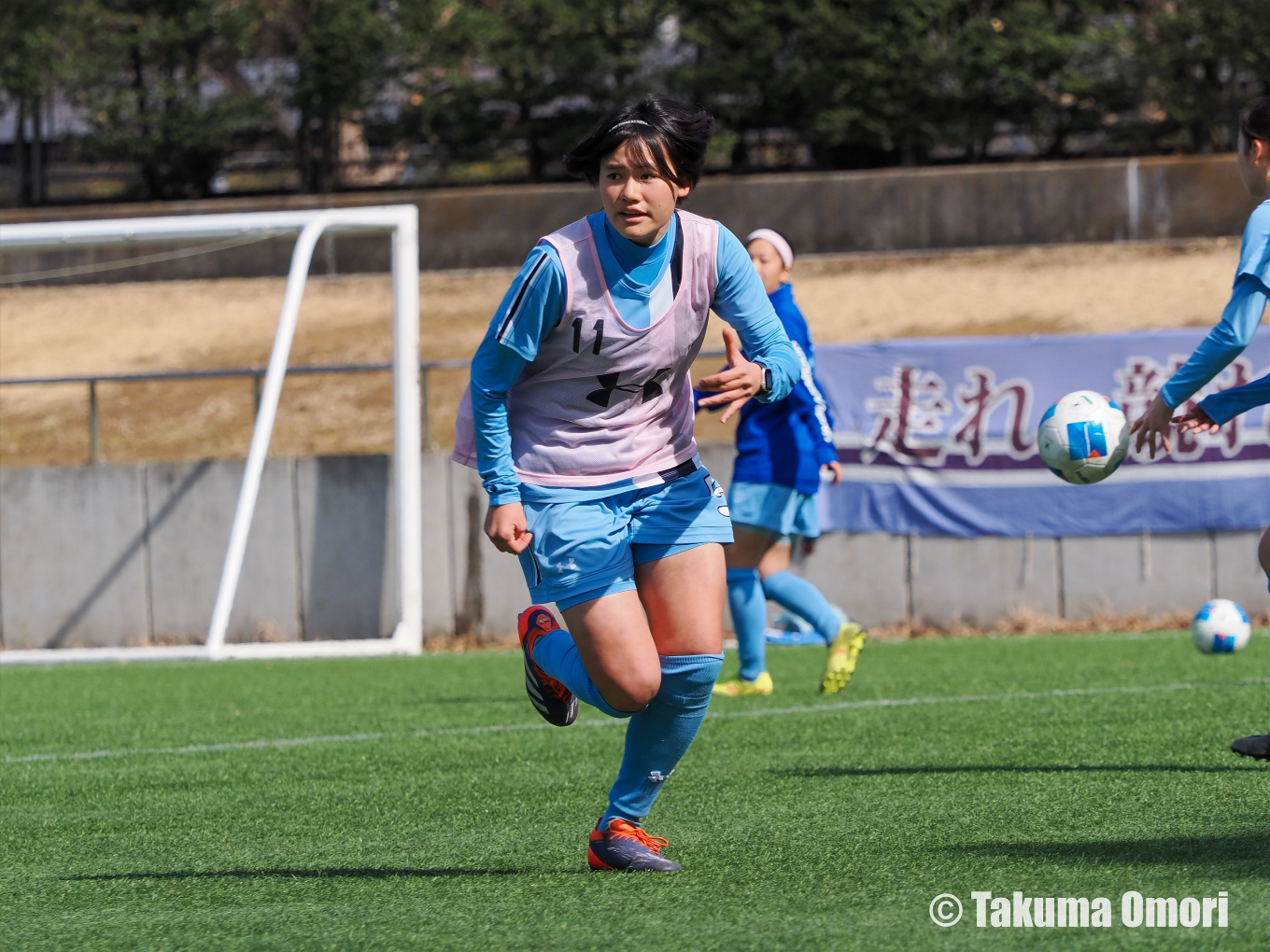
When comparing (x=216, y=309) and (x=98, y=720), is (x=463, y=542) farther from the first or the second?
(x=216, y=309)

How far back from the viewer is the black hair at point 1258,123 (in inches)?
193

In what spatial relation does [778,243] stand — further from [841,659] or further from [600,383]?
[600,383]

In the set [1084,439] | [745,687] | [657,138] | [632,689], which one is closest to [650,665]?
[632,689]

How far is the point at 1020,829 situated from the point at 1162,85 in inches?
771

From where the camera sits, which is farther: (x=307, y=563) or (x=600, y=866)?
(x=307, y=563)

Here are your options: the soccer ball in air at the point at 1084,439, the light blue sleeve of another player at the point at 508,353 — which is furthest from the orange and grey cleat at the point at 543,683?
the soccer ball in air at the point at 1084,439

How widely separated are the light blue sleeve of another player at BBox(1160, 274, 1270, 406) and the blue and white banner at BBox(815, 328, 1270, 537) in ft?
22.2

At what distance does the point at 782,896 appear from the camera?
3518 millimetres

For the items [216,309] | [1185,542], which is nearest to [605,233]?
[1185,542]

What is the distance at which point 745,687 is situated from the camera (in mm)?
7828

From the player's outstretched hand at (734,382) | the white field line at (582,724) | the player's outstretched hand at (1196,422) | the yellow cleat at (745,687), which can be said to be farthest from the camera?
the yellow cleat at (745,687)

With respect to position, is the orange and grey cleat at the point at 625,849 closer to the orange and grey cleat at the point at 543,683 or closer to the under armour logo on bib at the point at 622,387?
the orange and grey cleat at the point at 543,683

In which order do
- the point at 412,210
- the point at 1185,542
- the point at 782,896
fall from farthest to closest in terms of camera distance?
the point at 412,210
the point at 1185,542
the point at 782,896

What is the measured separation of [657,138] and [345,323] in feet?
59.7
